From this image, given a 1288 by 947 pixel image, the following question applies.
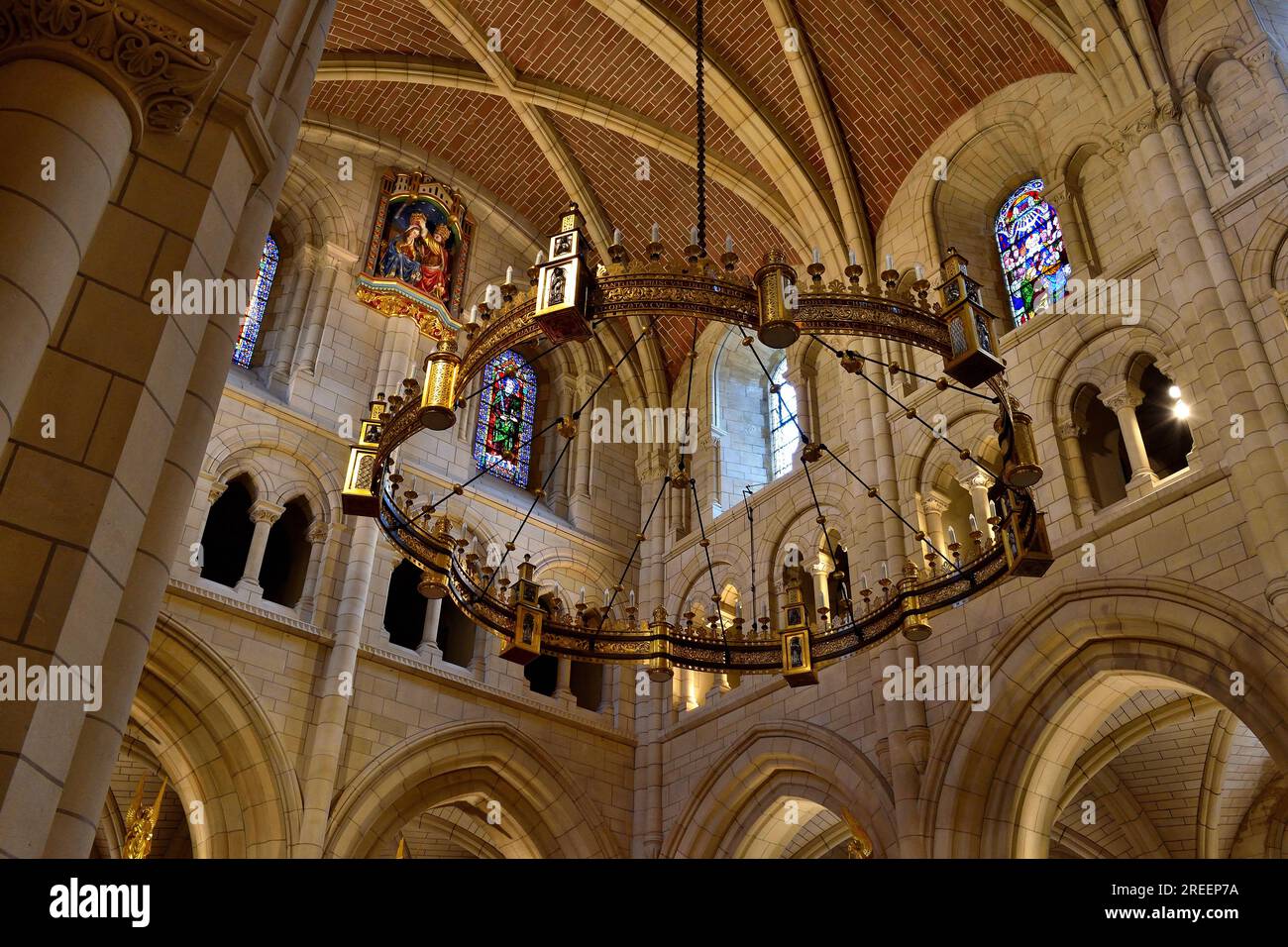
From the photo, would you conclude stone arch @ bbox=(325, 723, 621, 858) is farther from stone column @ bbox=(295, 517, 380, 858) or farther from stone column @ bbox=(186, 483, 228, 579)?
stone column @ bbox=(186, 483, 228, 579)

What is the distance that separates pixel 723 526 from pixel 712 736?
2.77m

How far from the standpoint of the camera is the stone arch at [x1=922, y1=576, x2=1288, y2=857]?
920cm

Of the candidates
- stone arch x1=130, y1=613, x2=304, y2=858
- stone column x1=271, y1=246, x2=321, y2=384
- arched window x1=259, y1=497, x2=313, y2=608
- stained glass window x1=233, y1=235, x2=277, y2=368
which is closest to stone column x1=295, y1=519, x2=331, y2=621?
arched window x1=259, y1=497, x2=313, y2=608

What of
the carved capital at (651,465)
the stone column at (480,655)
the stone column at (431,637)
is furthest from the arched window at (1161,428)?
the stone column at (431,637)

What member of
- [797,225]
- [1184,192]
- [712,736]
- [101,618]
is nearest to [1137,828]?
[712,736]

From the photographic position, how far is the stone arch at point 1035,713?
30.2 ft

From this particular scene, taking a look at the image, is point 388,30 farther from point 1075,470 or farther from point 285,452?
point 1075,470

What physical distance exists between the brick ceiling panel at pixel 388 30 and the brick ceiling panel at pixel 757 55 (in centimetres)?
304

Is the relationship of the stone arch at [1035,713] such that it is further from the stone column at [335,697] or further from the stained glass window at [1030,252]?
the stone column at [335,697]
